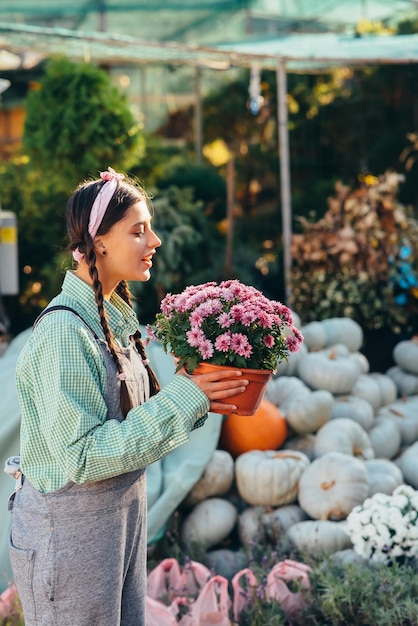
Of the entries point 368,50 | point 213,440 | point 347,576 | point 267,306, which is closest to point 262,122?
point 368,50

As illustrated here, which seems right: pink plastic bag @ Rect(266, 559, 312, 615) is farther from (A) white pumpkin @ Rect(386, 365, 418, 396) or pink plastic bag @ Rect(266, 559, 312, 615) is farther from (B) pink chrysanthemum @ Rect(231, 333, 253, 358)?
(A) white pumpkin @ Rect(386, 365, 418, 396)

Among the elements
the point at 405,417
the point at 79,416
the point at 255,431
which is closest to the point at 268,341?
the point at 79,416

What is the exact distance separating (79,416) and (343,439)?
2.80 meters

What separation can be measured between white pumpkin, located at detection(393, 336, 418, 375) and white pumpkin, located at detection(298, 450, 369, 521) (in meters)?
1.73

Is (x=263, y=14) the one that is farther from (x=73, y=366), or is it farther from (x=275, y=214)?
(x=73, y=366)

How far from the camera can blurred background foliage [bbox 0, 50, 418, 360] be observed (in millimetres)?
6410

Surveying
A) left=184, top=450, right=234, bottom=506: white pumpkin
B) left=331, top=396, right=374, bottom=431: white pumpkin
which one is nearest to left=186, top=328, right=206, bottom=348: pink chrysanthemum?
left=184, top=450, right=234, bottom=506: white pumpkin

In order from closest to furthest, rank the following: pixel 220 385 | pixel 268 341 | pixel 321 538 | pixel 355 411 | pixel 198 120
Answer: pixel 220 385 → pixel 268 341 → pixel 321 538 → pixel 355 411 → pixel 198 120

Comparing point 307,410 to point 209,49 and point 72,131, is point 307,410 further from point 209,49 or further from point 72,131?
point 72,131

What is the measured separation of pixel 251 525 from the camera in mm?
4188

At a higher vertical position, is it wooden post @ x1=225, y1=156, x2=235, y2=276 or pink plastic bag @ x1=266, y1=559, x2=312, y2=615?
wooden post @ x1=225, y1=156, x2=235, y2=276

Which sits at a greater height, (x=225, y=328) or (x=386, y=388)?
(x=225, y=328)

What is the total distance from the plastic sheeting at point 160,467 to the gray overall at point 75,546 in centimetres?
191

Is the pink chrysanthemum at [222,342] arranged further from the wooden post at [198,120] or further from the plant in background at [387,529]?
the wooden post at [198,120]
